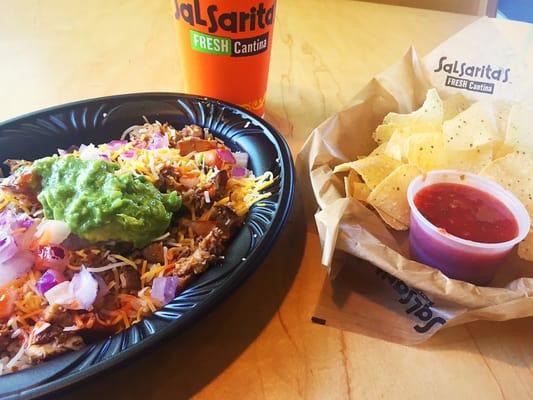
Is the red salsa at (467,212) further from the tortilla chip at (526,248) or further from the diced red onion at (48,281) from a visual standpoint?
the diced red onion at (48,281)

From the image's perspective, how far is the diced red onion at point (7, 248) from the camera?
80 cm

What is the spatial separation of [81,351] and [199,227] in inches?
13.1

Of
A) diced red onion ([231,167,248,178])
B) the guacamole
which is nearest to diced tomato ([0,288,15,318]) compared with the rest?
the guacamole

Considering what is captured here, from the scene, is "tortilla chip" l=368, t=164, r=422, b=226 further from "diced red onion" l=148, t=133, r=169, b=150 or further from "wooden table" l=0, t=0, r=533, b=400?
"diced red onion" l=148, t=133, r=169, b=150

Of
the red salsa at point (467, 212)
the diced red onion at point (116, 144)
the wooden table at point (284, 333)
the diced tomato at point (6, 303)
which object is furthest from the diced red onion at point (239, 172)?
the diced tomato at point (6, 303)

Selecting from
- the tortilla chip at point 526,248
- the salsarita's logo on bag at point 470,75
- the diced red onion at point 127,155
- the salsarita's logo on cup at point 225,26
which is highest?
the salsarita's logo on cup at point 225,26

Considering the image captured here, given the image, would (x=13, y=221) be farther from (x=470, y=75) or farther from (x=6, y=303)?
(x=470, y=75)

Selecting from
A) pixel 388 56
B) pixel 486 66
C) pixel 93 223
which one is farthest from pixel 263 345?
pixel 388 56

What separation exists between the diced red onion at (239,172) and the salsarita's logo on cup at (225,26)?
298 mm

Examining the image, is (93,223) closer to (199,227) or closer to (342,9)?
(199,227)

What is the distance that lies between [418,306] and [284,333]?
247 mm

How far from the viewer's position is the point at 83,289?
79 cm

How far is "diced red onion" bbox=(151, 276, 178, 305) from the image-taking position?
2.63 ft

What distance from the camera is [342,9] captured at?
2.18m
